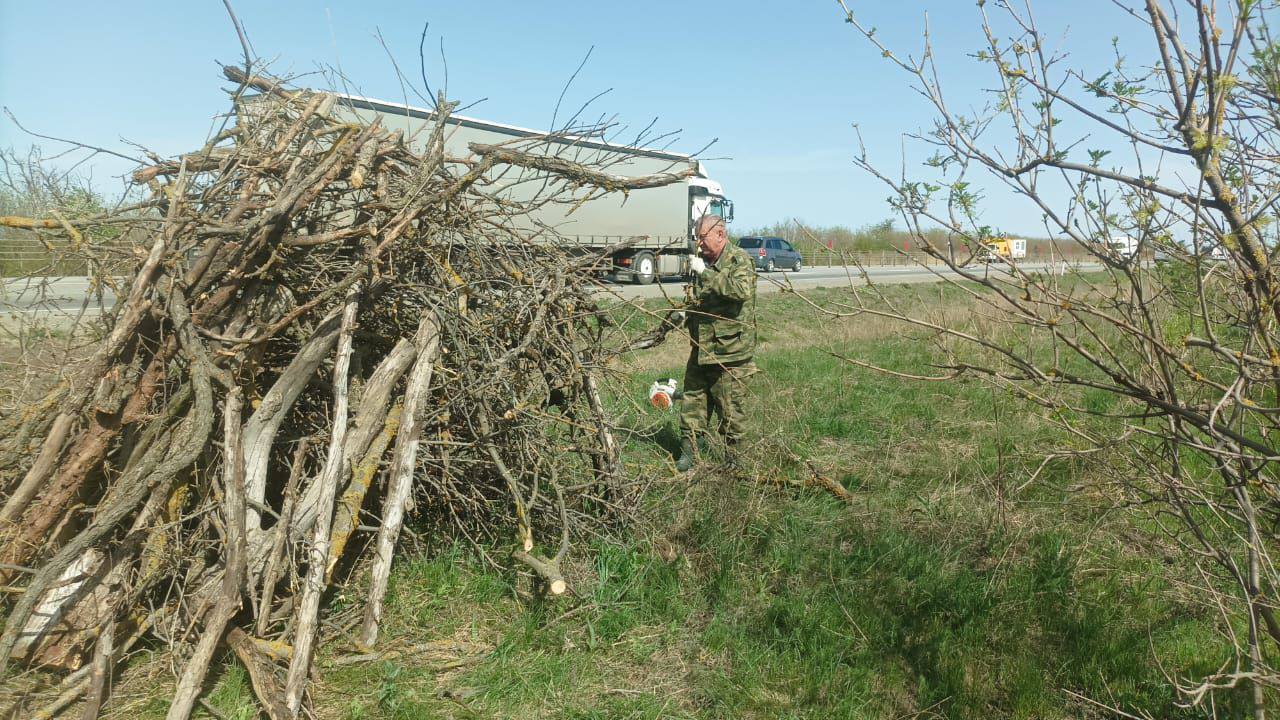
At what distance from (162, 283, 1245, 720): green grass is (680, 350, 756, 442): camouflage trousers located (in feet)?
2.16

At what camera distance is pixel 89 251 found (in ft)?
11.4

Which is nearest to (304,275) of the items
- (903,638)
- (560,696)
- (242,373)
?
(242,373)

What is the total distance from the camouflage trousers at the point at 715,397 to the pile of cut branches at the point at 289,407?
1.57 metres

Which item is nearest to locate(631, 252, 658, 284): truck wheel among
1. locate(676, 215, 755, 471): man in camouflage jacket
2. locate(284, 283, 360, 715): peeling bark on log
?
locate(676, 215, 755, 471): man in camouflage jacket

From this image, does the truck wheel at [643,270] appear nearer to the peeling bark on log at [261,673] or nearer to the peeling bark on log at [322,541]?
the peeling bark on log at [322,541]

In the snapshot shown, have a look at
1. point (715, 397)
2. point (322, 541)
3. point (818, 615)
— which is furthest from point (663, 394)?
point (322, 541)

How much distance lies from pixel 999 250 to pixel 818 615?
6.82 feet

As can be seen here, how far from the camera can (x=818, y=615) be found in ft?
12.4

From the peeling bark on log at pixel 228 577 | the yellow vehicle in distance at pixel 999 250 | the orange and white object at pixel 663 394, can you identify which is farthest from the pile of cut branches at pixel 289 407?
the orange and white object at pixel 663 394

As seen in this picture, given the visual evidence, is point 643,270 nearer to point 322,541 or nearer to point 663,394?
point 663,394

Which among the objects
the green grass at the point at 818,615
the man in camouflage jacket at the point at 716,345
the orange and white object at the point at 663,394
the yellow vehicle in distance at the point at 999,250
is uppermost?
the yellow vehicle in distance at the point at 999,250

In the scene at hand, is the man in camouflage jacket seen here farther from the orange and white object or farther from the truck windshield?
the truck windshield

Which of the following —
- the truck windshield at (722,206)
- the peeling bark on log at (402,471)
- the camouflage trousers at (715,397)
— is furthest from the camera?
the truck windshield at (722,206)

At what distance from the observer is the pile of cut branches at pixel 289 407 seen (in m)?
3.11
